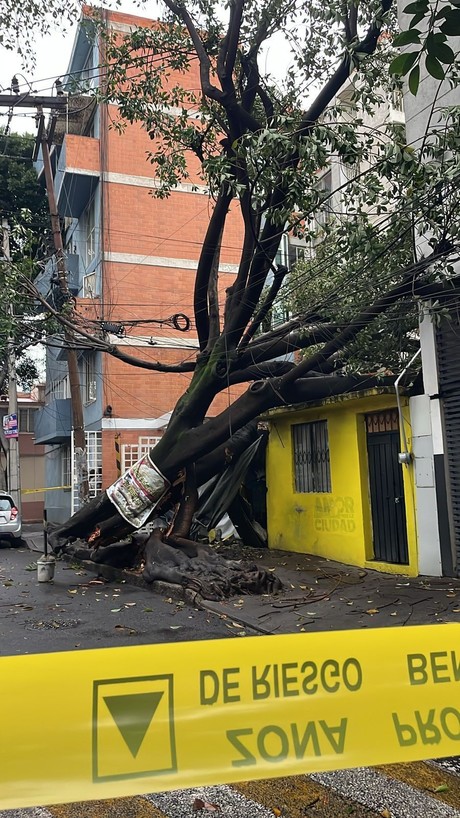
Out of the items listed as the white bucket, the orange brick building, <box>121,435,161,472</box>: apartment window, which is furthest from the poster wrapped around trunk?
<box>121,435,161,472</box>: apartment window

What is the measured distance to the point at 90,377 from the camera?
20.5 metres

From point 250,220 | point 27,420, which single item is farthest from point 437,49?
point 27,420

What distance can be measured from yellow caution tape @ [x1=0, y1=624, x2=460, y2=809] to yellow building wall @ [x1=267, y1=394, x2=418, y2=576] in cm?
699

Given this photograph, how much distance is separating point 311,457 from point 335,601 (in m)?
4.48

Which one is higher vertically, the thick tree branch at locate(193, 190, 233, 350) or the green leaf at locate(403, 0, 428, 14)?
the thick tree branch at locate(193, 190, 233, 350)

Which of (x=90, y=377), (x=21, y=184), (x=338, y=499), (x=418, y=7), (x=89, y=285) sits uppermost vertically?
(x=21, y=184)

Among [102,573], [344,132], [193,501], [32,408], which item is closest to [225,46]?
[344,132]

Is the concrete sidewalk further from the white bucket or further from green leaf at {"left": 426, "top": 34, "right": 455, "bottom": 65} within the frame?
green leaf at {"left": 426, "top": 34, "right": 455, "bottom": 65}

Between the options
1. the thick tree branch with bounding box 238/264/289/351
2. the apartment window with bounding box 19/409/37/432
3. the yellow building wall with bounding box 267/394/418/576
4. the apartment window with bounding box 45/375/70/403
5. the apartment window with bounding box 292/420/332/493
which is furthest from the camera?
the apartment window with bounding box 19/409/37/432

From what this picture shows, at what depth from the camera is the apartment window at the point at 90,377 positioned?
20016mm

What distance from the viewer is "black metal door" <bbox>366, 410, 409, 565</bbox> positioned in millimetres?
10555

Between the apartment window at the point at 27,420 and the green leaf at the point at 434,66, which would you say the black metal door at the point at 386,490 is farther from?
the apartment window at the point at 27,420

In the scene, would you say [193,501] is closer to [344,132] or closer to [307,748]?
[344,132]

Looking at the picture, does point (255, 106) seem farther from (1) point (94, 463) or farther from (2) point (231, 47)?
(1) point (94, 463)
